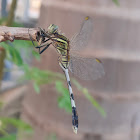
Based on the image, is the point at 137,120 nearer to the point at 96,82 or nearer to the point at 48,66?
the point at 96,82

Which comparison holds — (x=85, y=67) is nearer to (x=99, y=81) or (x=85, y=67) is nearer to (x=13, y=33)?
(x=13, y=33)

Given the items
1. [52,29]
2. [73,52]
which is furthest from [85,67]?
[52,29]

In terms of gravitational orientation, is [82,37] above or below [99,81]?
above

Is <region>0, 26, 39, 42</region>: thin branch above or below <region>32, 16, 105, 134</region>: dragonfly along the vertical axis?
above

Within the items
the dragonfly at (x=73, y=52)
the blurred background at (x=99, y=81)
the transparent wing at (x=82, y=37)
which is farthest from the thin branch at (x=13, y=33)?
the blurred background at (x=99, y=81)

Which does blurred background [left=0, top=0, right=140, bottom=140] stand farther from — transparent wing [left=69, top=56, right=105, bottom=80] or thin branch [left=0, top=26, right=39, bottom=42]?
thin branch [left=0, top=26, right=39, bottom=42]

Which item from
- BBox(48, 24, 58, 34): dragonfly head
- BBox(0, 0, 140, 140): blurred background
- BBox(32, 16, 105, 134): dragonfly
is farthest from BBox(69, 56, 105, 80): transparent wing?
BBox(0, 0, 140, 140): blurred background

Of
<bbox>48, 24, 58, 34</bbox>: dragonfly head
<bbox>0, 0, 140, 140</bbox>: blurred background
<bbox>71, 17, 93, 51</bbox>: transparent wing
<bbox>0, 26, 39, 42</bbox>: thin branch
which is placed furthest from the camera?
<bbox>0, 0, 140, 140</bbox>: blurred background

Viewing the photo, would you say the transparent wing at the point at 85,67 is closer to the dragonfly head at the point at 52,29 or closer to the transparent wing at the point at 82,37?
the transparent wing at the point at 82,37
